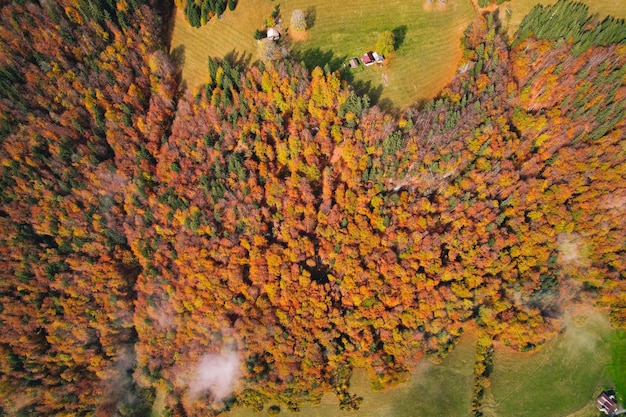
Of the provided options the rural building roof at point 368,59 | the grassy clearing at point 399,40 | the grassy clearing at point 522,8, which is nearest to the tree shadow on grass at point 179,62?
the grassy clearing at point 399,40

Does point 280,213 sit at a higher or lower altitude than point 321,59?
lower

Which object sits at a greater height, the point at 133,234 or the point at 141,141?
the point at 141,141

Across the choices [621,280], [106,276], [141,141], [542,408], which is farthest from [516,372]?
[141,141]

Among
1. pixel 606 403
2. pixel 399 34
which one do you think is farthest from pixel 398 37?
pixel 606 403

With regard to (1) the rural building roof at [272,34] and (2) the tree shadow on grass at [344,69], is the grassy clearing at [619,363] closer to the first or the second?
(2) the tree shadow on grass at [344,69]

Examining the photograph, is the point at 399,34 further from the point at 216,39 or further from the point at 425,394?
the point at 425,394

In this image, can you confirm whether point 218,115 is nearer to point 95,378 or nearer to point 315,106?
point 315,106
